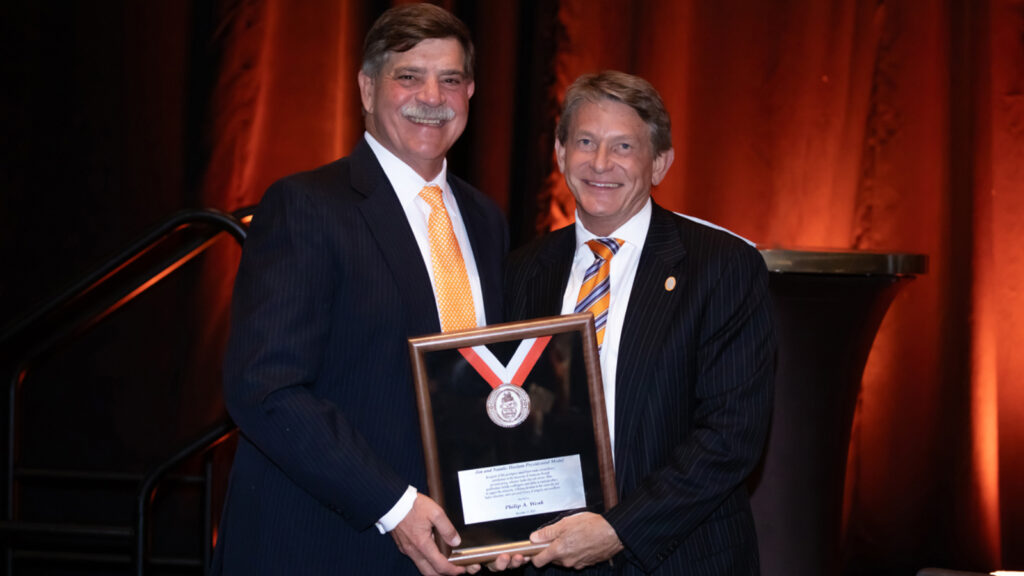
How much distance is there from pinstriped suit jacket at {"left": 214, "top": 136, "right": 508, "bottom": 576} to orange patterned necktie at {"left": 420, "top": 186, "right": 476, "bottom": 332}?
1.8 inches

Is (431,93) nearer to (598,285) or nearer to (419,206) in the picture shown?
(419,206)

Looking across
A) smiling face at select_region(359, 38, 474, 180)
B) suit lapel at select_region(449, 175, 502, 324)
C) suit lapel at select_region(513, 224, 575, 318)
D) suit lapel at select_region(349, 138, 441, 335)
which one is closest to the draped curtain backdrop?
suit lapel at select_region(449, 175, 502, 324)

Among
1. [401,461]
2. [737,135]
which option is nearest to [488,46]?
[737,135]

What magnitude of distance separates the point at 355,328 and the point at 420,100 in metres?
0.50

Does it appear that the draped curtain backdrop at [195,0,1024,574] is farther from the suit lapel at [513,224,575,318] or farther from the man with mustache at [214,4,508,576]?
the man with mustache at [214,4,508,576]

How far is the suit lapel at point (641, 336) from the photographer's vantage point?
179 cm

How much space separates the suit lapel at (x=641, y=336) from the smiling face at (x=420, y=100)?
50 cm

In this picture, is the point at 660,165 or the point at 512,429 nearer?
the point at 512,429

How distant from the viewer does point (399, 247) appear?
1834mm

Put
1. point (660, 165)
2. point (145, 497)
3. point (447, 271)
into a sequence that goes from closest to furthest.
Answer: point (447, 271) → point (660, 165) → point (145, 497)

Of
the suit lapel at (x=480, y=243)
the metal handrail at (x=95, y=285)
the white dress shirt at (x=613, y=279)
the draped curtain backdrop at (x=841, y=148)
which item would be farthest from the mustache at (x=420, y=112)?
the draped curtain backdrop at (x=841, y=148)

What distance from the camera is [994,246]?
365 centimetres

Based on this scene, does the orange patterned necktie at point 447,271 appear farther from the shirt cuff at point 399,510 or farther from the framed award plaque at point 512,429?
the shirt cuff at point 399,510

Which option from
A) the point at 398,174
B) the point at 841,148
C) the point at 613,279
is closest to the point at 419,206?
the point at 398,174
